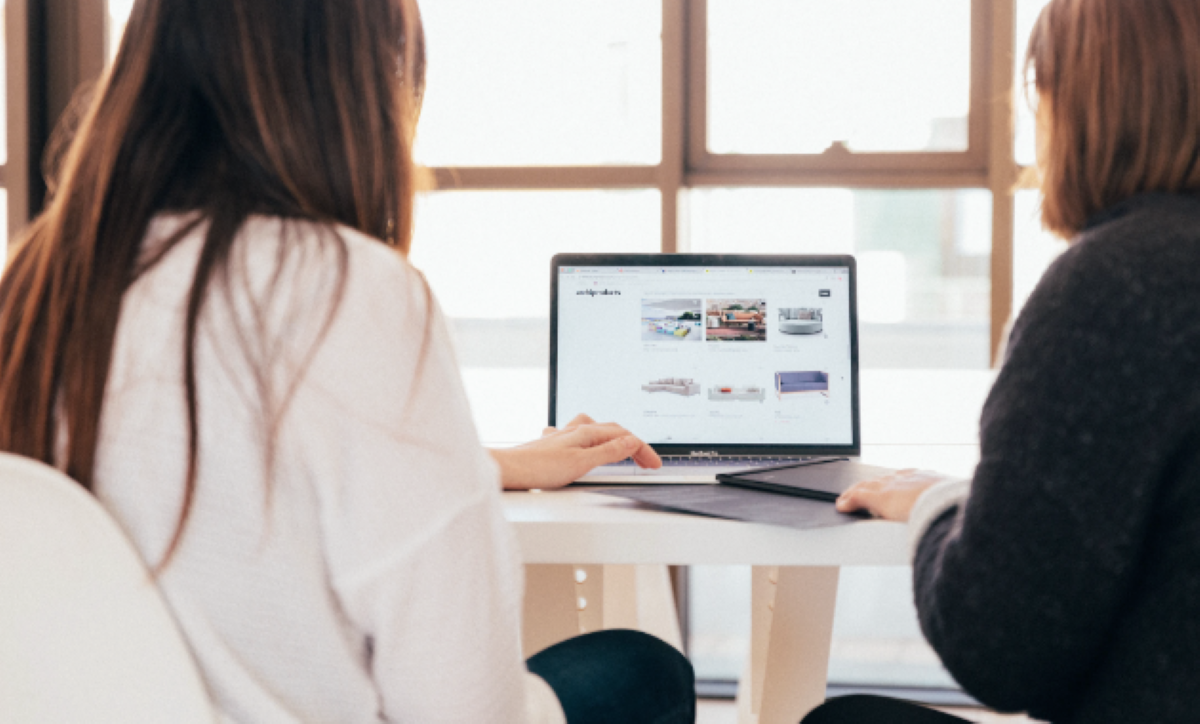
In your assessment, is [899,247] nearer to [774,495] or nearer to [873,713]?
[774,495]

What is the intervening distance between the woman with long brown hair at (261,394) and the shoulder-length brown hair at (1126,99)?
0.50 m

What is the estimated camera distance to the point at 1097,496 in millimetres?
590

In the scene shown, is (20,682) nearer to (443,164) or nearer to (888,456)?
(888,456)

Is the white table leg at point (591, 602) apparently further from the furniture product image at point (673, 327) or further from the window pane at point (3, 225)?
the window pane at point (3, 225)

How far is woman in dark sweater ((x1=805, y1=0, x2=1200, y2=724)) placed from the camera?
0.59m

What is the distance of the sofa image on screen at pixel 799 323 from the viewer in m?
1.38

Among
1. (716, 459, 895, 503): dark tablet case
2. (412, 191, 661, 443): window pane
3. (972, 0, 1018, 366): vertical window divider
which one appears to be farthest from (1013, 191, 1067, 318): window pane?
(716, 459, 895, 503): dark tablet case

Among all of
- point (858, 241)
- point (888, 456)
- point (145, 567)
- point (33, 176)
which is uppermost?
point (33, 176)

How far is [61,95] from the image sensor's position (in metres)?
2.21

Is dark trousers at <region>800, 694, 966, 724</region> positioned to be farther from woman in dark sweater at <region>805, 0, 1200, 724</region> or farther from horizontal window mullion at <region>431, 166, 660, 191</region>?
horizontal window mullion at <region>431, 166, 660, 191</region>

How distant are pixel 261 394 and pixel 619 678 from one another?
437 mm

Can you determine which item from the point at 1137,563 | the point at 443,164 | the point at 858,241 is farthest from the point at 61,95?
the point at 1137,563

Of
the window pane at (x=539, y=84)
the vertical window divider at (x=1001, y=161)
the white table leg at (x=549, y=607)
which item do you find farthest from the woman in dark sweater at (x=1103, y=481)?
the window pane at (x=539, y=84)

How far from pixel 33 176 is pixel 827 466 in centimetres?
191
